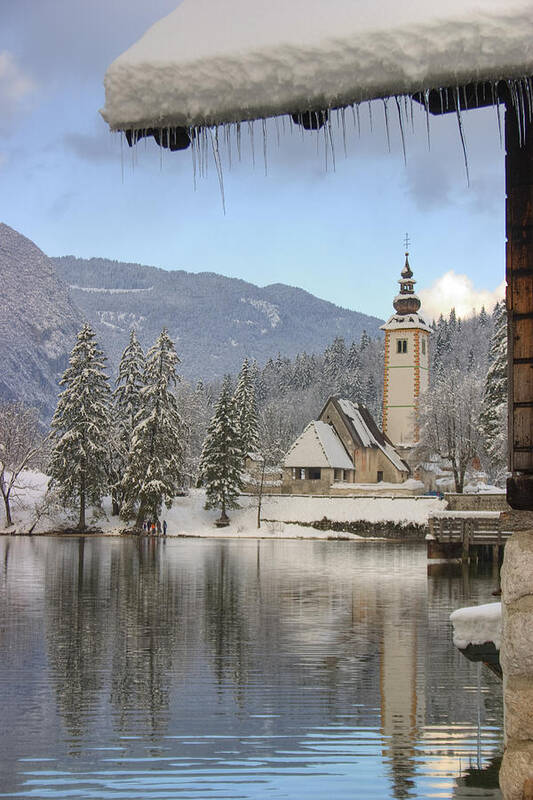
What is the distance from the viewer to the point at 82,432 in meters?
58.3

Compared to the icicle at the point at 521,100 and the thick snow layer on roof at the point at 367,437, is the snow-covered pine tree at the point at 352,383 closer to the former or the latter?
the thick snow layer on roof at the point at 367,437

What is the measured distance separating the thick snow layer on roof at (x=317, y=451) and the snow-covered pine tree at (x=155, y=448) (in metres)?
12.9

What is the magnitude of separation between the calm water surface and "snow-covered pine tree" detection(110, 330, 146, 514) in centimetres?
3559

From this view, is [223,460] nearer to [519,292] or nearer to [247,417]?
[247,417]

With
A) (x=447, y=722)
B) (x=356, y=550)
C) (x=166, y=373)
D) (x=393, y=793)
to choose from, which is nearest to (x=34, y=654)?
(x=447, y=722)

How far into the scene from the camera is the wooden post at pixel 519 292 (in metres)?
6.61

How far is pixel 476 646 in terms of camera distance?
8945 mm

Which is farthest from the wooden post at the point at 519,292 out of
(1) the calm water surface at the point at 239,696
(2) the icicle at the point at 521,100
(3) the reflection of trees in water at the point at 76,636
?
(3) the reflection of trees in water at the point at 76,636

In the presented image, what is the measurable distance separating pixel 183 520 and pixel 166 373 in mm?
9918

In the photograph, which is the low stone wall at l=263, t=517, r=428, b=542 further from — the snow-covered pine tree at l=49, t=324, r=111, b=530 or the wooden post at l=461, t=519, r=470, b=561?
the wooden post at l=461, t=519, r=470, b=561

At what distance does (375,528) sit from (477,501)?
7.21m

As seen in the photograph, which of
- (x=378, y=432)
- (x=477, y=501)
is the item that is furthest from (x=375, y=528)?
(x=378, y=432)

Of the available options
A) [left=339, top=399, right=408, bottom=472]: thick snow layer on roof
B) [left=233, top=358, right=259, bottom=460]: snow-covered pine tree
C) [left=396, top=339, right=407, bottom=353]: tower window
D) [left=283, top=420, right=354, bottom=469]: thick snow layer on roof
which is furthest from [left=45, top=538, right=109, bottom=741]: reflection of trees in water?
[left=396, top=339, right=407, bottom=353]: tower window

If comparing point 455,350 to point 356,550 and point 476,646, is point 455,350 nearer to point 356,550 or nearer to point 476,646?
point 356,550
